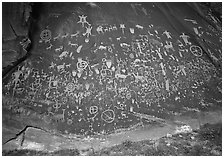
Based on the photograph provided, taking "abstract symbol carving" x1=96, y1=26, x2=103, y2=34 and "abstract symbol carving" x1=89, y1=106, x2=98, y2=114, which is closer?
"abstract symbol carving" x1=89, y1=106, x2=98, y2=114

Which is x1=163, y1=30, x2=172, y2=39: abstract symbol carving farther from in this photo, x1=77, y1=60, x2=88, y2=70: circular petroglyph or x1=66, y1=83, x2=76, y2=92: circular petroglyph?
x1=66, y1=83, x2=76, y2=92: circular petroglyph

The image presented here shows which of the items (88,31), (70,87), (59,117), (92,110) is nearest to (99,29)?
(88,31)

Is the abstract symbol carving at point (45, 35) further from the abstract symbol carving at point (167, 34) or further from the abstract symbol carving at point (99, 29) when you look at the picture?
the abstract symbol carving at point (167, 34)

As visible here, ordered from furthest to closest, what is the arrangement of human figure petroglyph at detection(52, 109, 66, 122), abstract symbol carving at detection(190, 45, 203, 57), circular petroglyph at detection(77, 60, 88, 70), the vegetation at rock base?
abstract symbol carving at detection(190, 45, 203, 57) < circular petroglyph at detection(77, 60, 88, 70) < human figure petroglyph at detection(52, 109, 66, 122) < the vegetation at rock base

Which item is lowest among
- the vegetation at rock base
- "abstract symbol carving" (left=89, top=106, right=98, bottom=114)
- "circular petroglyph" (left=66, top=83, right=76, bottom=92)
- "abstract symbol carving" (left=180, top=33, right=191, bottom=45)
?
the vegetation at rock base

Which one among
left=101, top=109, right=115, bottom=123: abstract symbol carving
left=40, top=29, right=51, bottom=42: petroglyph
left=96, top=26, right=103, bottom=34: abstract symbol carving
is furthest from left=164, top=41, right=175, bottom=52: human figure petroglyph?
left=40, top=29, right=51, bottom=42: petroglyph

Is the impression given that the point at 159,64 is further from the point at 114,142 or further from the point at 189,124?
the point at 114,142
